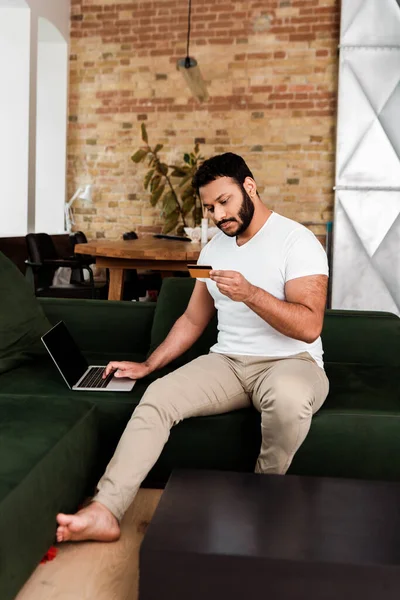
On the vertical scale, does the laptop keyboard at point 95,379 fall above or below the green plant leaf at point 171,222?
below

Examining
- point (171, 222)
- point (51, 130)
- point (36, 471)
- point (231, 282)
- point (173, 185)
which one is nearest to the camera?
point (36, 471)

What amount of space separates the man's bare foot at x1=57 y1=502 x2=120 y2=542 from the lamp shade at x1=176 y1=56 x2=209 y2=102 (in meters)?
4.54

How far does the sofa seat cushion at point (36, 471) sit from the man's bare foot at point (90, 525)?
0.03 m

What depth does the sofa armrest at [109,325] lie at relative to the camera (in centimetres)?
307

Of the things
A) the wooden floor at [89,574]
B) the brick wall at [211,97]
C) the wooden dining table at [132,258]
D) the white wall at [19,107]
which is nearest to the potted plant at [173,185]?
the brick wall at [211,97]

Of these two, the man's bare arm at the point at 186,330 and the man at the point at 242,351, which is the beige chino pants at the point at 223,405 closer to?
the man at the point at 242,351

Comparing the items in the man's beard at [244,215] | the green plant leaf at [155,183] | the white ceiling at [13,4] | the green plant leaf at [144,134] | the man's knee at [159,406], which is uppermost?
the white ceiling at [13,4]

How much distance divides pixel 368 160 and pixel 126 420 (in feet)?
15.9

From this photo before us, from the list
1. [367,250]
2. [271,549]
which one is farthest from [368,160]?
[271,549]

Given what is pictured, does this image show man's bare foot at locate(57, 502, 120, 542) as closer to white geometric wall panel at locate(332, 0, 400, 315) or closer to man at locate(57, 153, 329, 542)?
man at locate(57, 153, 329, 542)

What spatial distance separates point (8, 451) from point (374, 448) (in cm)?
119

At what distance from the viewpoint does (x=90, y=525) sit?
5.90ft

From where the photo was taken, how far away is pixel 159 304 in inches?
118

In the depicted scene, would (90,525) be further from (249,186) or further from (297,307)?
(249,186)
